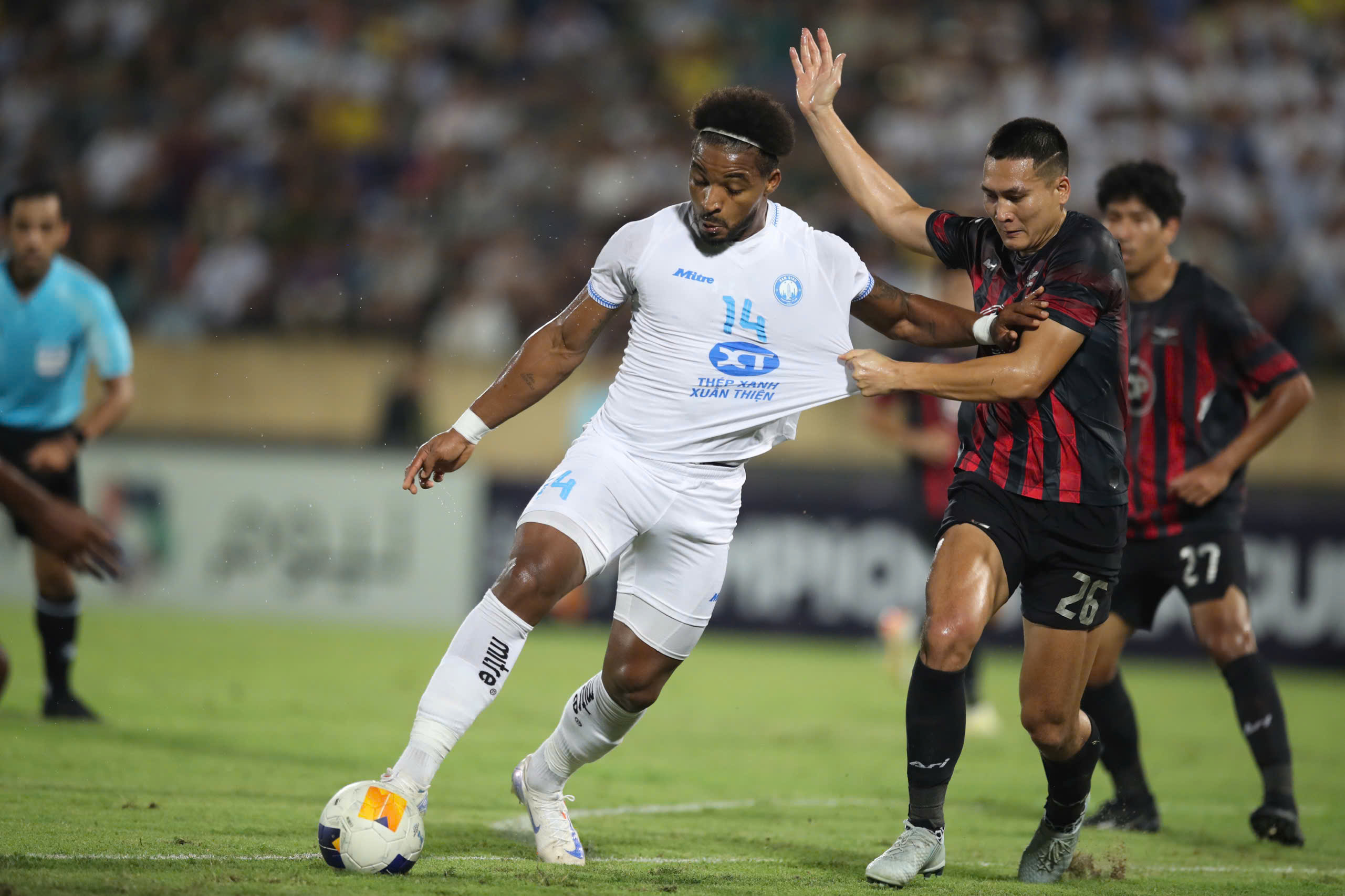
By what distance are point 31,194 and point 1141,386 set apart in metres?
6.02

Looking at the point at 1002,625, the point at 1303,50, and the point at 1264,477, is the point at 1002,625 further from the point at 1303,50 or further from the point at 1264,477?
the point at 1303,50

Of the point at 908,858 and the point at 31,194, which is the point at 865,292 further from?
the point at 31,194

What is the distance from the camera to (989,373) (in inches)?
191

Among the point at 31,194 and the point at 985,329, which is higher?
the point at 31,194

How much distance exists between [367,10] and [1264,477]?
12.5 m

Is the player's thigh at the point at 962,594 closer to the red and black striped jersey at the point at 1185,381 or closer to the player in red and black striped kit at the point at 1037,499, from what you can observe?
the player in red and black striped kit at the point at 1037,499


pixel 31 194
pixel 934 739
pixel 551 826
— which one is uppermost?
pixel 31 194

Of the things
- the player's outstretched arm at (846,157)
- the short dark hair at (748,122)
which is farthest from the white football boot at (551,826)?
the player's outstretched arm at (846,157)

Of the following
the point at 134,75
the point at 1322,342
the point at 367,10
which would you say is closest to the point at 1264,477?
the point at 1322,342

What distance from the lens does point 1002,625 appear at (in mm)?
13469

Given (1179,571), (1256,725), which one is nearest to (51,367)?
(1179,571)

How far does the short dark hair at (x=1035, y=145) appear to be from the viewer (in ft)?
16.5

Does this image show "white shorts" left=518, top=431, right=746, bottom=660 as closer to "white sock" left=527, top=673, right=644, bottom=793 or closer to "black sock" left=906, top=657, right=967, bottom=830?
"white sock" left=527, top=673, right=644, bottom=793

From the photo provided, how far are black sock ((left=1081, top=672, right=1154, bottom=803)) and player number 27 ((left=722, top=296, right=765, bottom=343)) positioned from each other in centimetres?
262
